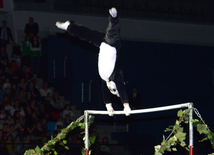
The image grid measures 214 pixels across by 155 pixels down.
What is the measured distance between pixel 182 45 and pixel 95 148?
20.4 ft

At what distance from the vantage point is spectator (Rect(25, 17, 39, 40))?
11.8 m

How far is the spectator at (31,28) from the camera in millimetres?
11758

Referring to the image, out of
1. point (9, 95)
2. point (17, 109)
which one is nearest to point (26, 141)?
point (17, 109)

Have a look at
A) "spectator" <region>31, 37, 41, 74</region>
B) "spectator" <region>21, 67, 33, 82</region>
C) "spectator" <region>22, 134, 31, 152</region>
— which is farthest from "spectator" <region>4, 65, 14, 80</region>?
"spectator" <region>22, 134, 31, 152</region>

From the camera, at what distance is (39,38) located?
12742mm

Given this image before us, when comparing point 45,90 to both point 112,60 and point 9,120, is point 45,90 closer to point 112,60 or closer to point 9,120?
point 9,120

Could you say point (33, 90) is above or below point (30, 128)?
above

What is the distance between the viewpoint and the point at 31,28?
11789mm

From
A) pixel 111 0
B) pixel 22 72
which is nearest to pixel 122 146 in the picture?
pixel 22 72

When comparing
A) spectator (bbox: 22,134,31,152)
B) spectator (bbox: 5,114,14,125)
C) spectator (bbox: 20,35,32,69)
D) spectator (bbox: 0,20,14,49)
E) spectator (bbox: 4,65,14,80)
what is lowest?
spectator (bbox: 22,134,31,152)

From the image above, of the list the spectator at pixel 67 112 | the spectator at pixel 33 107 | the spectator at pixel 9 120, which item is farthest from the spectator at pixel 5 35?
the spectator at pixel 9 120

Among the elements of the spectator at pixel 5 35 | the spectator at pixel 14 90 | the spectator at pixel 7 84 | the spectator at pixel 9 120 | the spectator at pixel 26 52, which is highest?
the spectator at pixel 5 35

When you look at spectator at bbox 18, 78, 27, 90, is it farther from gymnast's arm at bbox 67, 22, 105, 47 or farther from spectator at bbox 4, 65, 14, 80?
gymnast's arm at bbox 67, 22, 105, 47

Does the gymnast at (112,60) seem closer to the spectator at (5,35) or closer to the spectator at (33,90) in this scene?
the spectator at (33,90)
